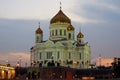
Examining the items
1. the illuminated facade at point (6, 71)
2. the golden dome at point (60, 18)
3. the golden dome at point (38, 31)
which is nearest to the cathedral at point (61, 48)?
the golden dome at point (60, 18)

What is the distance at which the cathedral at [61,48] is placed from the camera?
411 ft

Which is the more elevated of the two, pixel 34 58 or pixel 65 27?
pixel 65 27

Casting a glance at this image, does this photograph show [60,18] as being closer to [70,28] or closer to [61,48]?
[70,28]

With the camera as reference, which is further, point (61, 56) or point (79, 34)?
point (79, 34)

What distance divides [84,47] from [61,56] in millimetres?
7595

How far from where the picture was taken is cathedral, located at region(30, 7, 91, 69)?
411 ft

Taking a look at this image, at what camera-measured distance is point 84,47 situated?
12800 centimetres

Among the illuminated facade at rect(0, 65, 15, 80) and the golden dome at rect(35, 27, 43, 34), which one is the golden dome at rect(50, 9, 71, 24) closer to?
the golden dome at rect(35, 27, 43, 34)

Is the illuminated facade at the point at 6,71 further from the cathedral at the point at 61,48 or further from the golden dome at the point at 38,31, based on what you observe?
the golden dome at the point at 38,31

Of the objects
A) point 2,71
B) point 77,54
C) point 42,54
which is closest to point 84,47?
point 77,54

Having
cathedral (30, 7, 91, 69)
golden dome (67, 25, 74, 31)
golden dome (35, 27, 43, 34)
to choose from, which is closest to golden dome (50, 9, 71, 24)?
cathedral (30, 7, 91, 69)

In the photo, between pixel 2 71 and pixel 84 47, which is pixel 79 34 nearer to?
pixel 84 47

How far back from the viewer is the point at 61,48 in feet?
412

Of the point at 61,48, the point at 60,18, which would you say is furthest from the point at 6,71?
the point at 60,18
